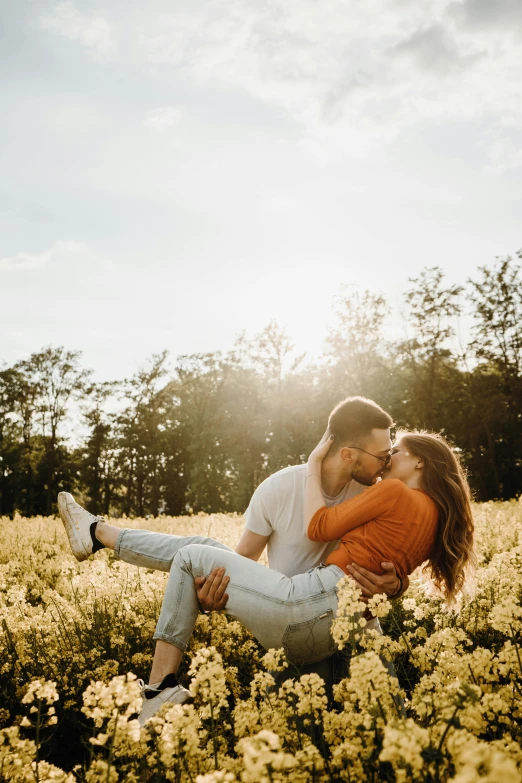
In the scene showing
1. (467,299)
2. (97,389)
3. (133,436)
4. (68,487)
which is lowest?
(68,487)

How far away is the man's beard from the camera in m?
4.32

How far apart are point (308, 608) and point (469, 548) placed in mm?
1519

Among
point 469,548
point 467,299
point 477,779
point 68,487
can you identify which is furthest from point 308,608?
point 68,487

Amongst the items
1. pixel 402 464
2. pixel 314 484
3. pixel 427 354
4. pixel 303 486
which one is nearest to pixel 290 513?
pixel 303 486

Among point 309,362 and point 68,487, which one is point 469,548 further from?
point 68,487

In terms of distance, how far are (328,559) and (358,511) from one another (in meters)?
0.40

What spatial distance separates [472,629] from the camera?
14.0ft

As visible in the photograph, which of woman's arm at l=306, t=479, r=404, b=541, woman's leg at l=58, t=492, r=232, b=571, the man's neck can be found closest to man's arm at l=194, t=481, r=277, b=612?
woman's leg at l=58, t=492, r=232, b=571

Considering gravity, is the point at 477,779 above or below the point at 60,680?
above

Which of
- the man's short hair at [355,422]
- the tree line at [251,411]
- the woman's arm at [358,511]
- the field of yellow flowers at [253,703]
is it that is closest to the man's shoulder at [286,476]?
the man's short hair at [355,422]

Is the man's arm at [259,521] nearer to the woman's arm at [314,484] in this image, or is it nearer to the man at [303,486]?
the man at [303,486]

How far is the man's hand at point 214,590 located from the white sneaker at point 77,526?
1.52 m

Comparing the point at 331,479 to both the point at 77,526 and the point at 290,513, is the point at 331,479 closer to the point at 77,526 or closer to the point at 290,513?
the point at 290,513

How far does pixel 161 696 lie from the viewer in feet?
10.2
